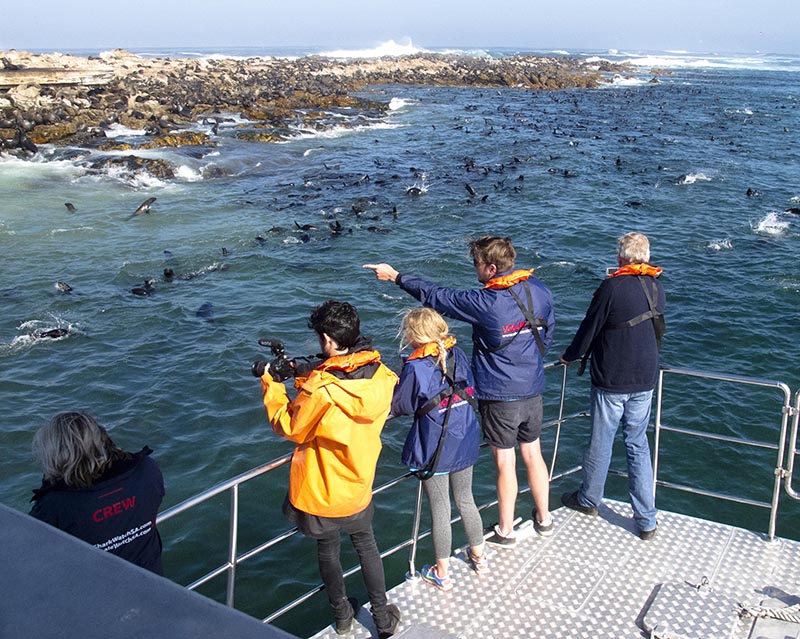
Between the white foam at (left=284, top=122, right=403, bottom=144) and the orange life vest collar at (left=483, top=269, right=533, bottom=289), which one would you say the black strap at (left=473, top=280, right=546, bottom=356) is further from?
the white foam at (left=284, top=122, right=403, bottom=144)

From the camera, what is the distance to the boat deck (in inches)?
189

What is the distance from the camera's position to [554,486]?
32.2 ft

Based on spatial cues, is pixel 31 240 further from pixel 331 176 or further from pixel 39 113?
pixel 39 113

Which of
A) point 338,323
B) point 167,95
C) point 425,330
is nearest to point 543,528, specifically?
point 425,330

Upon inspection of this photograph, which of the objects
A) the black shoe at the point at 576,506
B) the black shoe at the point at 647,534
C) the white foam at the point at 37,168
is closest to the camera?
the black shoe at the point at 647,534

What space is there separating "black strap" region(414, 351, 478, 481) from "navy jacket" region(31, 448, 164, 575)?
176cm

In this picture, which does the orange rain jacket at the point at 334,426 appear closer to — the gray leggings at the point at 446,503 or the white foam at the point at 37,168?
the gray leggings at the point at 446,503

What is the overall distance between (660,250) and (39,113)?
3430cm

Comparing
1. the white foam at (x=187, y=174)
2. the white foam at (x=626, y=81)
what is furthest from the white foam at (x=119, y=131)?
the white foam at (x=626, y=81)

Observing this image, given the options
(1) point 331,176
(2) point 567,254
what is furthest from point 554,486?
(1) point 331,176

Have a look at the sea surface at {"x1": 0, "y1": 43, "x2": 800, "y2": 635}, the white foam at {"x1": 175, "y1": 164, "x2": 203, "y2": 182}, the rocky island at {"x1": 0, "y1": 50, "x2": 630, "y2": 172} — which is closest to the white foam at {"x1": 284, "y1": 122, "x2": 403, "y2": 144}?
the sea surface at {"x1": 0, "y1": 43, "x2": 800, "y2": 635}

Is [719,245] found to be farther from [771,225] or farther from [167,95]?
[167,95]

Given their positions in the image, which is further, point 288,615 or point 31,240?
point 31,240

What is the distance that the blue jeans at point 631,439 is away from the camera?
5652 mm
